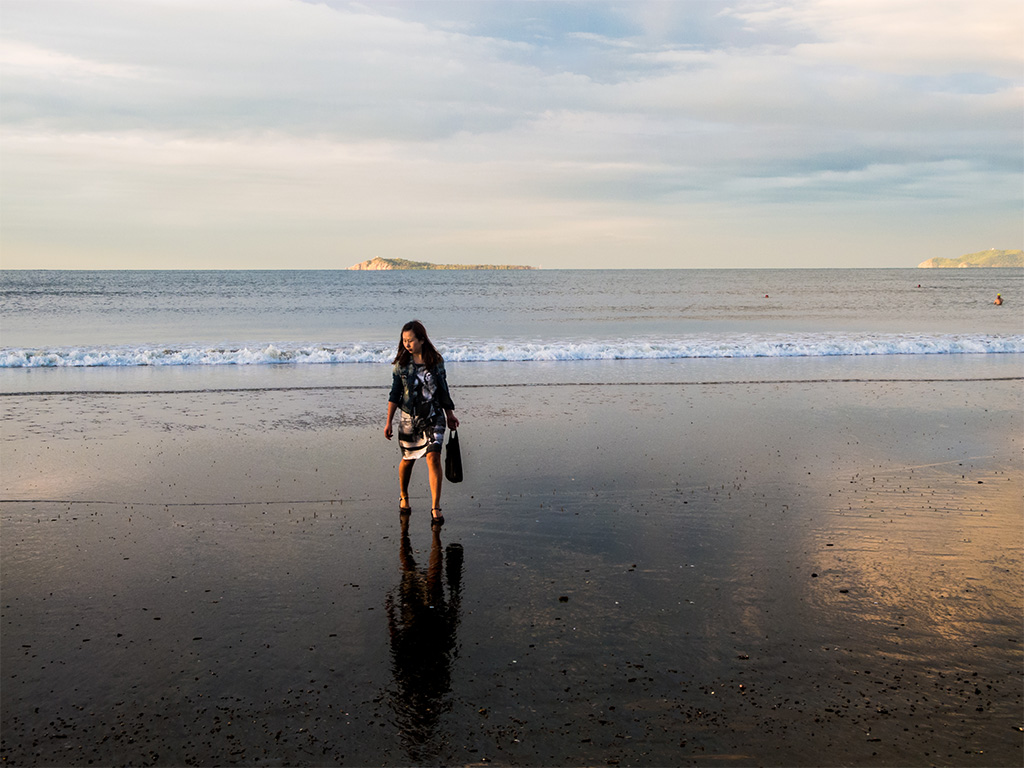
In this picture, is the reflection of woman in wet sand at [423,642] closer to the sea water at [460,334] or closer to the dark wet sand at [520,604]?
the dark wet sand at [520,604]

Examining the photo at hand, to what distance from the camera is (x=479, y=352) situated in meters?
20.5

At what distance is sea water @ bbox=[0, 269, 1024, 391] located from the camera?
17.5 metres

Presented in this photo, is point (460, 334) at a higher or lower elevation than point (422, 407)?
lower

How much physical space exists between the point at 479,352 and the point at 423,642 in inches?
631

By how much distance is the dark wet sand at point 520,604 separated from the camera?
12.3ft

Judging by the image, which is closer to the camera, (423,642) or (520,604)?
(423,642)

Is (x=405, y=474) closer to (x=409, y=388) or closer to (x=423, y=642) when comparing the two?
(x=409, y=388)

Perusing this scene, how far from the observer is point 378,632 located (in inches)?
189

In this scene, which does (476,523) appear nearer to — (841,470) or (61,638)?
(61,638)

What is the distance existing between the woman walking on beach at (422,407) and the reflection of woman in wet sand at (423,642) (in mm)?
866

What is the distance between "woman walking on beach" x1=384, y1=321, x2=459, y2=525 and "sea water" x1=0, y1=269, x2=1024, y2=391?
869cm

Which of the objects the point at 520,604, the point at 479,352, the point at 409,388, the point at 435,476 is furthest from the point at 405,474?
the point at 479,352

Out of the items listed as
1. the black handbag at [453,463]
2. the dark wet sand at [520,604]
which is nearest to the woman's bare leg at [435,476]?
the black handbag at [453,463]

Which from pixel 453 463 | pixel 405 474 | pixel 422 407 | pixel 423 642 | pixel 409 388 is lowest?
pixel 423 642
